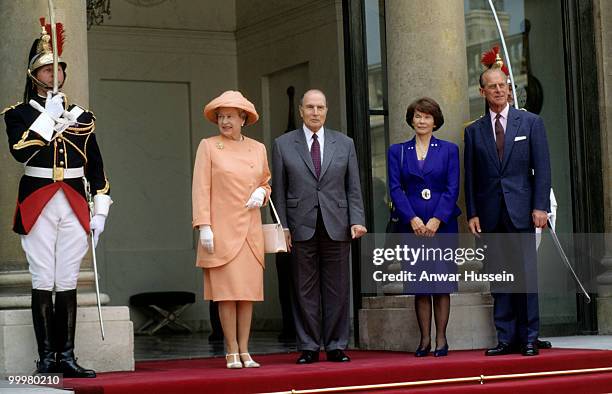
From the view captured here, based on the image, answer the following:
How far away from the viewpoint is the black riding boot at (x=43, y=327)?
7887 millimetres

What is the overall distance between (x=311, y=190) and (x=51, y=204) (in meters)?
1.78

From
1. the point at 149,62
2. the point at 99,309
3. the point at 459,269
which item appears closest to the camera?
the point at 99,309

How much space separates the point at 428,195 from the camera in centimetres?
915

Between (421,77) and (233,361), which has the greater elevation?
(421,77)

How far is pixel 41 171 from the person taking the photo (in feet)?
26.2

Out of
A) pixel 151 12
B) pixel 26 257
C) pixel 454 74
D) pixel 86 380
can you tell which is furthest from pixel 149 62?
pixel 86 380

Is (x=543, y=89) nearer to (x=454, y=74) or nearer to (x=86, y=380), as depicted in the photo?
(x=454, y=74)

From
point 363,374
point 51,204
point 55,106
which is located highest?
point 55,106

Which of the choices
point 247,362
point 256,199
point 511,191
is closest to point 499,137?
point 511,191

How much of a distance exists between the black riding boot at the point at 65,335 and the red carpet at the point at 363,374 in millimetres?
182

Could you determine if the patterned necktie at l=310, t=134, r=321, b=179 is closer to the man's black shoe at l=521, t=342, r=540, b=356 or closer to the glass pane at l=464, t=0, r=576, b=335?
the man's black shoe at l=521, t=342, r=540, b=356

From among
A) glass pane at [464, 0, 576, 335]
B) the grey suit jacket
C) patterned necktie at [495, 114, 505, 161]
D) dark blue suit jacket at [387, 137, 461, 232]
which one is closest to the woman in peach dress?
the grey suit jacket

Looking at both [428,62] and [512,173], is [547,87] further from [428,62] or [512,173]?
[512,173]

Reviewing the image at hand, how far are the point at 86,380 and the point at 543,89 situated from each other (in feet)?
19.9
